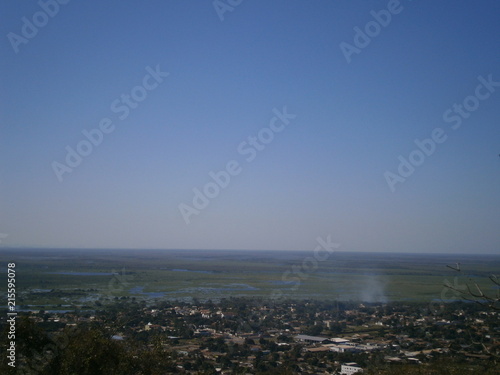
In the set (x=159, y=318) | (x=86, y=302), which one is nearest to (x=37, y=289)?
(x=86, y=302)

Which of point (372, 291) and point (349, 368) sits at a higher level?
point (349, 368)

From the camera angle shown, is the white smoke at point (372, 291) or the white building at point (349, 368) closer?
the white building at point (349, 368)

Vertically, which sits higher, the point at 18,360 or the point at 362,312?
the point at 18,360

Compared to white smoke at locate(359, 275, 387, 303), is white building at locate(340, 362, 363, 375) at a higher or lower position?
higher

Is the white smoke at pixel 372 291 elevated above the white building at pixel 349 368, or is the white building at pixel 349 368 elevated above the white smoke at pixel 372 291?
the white building at pixel 349 368

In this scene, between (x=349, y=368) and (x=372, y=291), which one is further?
(x=372, y=291)

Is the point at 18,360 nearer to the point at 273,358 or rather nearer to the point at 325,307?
the point at 273,358

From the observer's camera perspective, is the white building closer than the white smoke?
Yes

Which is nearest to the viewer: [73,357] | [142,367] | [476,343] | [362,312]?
[73,357]
